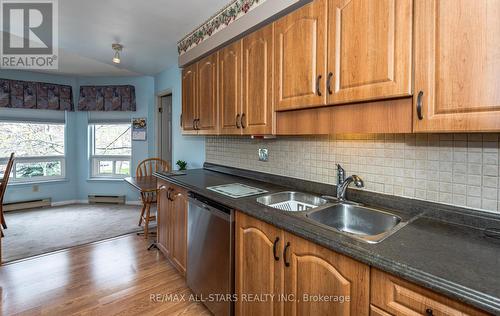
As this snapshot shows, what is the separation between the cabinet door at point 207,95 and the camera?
89.2 inches

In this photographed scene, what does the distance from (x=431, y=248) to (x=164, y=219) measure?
228 cm

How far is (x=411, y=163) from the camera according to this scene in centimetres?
130

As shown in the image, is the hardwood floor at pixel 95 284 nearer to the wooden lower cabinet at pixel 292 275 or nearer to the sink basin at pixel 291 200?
the wooden lower cabinet at pixel 292 275

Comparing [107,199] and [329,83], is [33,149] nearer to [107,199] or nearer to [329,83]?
[107,199]

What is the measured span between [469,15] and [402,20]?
219mm

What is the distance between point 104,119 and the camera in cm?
487

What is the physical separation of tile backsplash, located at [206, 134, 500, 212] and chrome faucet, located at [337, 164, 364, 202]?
0.20ft

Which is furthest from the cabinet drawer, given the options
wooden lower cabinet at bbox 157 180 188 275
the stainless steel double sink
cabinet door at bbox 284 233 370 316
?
wooden lower cabinet at bbox 157 180 188 275

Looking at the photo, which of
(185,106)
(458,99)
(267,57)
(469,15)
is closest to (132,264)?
(185,106)

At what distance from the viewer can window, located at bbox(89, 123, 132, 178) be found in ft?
16.2

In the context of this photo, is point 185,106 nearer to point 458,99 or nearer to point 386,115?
point 386,115

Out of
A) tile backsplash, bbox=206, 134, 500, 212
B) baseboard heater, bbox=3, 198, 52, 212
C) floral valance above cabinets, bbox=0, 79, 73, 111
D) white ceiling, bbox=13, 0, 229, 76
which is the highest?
white ceiling, bbox=13, 0, 229, 76

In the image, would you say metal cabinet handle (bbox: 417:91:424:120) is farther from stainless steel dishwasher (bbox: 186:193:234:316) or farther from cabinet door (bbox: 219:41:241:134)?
cabinet door (bbox: 219:41:241:134)

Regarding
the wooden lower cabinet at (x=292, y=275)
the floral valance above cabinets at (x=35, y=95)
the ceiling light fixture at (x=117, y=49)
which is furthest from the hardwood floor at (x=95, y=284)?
the floral valance above cabinets at (x=35, y=95)
